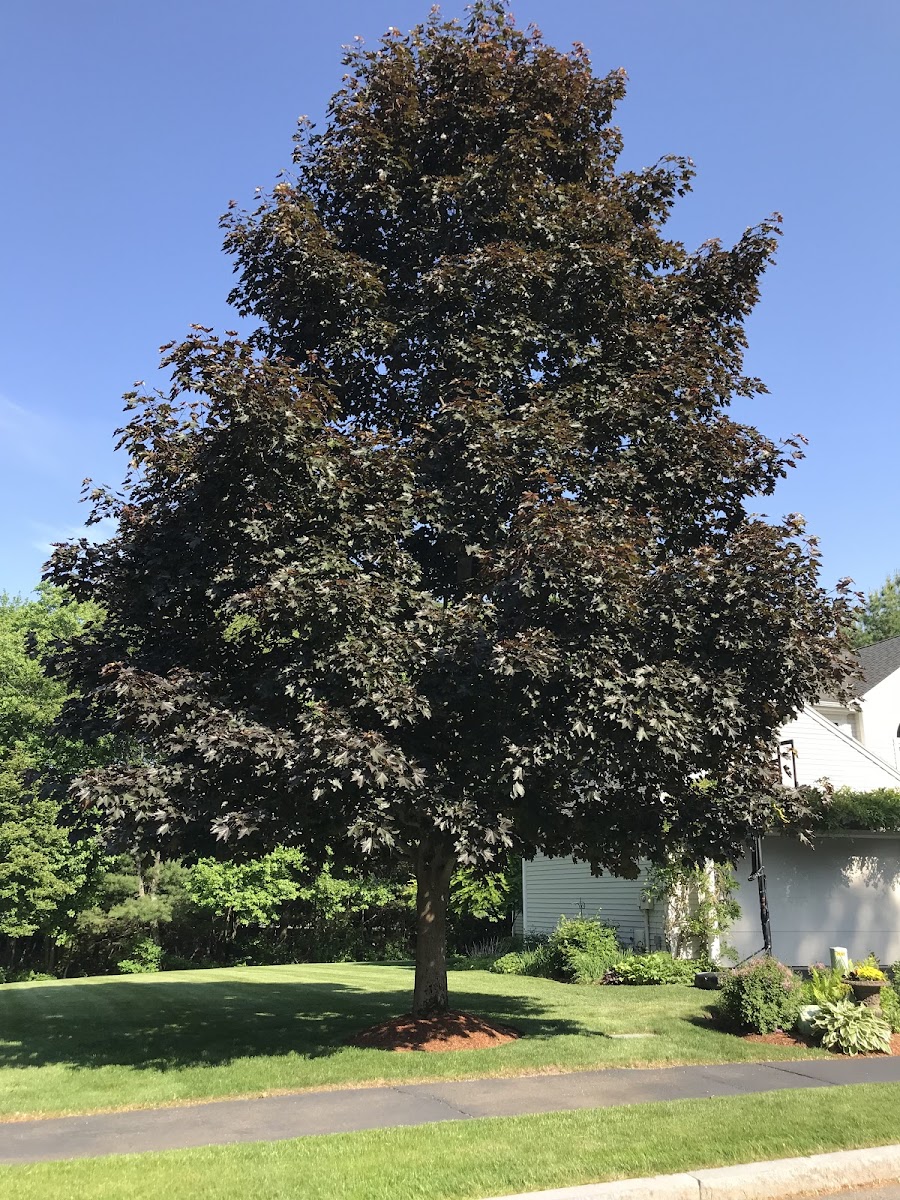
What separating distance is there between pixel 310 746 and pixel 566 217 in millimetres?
7841

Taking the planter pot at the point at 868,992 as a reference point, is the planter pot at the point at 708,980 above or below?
below

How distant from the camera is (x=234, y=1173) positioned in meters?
5.85

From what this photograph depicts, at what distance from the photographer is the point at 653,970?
17359mm

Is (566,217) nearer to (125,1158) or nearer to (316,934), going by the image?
(125,1158)

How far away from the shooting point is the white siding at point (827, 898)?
19688 millimetres

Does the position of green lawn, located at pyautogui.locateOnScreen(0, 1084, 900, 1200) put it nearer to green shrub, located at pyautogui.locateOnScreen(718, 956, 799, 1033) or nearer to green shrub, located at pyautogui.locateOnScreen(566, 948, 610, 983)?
green shrub, located at pyautogui.locateOnScreen(718, 956, 799, 1033)

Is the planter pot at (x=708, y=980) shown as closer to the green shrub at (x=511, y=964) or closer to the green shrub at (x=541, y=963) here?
the green shrub at (x=541, y=963)

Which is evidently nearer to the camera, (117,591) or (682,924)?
(117,591)

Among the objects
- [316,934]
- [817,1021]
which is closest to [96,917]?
[316,934]

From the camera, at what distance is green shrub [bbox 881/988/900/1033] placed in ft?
39.0

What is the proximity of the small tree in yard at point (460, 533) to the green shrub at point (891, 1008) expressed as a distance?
11.5ft

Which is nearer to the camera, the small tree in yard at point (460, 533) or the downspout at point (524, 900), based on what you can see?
the small tree in yard at point (460, 533)

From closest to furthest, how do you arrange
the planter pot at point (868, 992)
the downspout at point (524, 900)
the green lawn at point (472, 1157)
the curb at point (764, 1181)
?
the curb at point (764, 1181) → the green lawn at point (472, 1157) → the planter pot at point (868, 992) → the downspout at point (524, 900)

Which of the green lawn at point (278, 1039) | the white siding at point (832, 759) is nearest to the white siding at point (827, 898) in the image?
the white siding at point (832, 759)
